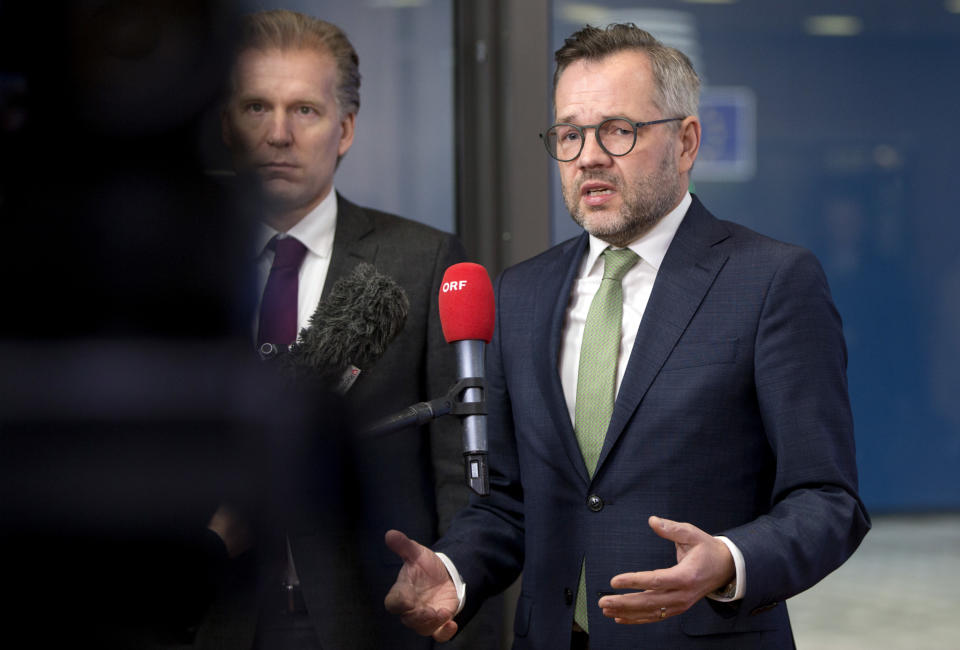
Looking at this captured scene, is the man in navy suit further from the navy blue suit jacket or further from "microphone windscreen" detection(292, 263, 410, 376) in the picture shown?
"microphone windscreen" detection(292, 263, 410, 376)

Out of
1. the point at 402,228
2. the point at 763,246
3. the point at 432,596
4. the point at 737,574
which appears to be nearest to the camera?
the point at 737,574

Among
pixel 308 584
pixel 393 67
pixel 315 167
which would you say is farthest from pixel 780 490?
pixel 393 67

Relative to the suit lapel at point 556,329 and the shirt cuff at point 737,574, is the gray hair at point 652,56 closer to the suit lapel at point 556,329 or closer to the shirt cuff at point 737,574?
the suit lapel at point 556,329

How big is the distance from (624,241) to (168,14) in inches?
64.8

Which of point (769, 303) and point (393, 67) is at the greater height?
point (393, 67)

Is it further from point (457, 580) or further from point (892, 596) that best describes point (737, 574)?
point (892, 596)

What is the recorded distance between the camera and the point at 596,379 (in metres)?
1.89

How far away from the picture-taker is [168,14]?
0.40 metres

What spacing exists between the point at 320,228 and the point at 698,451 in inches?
36.4

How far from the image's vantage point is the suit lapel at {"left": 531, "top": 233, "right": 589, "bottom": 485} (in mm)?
1871

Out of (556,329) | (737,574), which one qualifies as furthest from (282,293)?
(556,329)

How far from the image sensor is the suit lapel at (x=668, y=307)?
1818mm

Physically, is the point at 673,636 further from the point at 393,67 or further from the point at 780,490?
the point at 393,67

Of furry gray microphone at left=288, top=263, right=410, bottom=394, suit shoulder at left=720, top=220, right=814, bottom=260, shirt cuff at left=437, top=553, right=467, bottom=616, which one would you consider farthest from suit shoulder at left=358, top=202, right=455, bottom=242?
furry gray microphone at left=288, top=263, right=410, bottom=394
